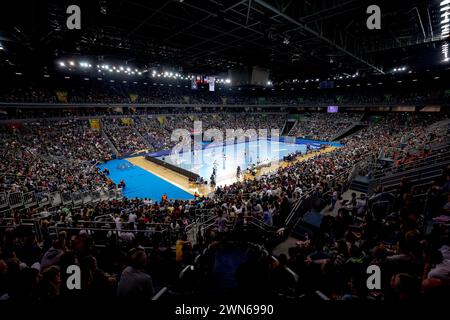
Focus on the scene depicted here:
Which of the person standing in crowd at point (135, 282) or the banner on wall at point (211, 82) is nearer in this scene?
the person standing in crowd at point (135, 282)

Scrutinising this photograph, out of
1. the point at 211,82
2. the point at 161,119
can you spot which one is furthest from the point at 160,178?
the point at 161,119

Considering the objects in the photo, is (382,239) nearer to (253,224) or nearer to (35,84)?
(253,224)

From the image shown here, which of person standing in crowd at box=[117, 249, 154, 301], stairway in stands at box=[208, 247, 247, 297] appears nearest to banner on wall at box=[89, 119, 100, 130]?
stairway in stands at box=[208, 247, 247, 297]

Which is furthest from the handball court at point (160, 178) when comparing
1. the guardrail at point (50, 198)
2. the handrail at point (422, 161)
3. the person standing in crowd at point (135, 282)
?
the person standing in crowd at point (135, 282)

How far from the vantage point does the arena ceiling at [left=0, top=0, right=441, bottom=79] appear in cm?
962

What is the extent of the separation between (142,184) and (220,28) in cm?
1477

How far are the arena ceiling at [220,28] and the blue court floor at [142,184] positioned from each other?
11115mm

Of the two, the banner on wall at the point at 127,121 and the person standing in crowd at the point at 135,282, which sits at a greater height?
the banner on wall at the point at 127,121

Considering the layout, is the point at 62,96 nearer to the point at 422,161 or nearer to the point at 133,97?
the point at 133,97

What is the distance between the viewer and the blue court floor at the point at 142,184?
18.2 metres

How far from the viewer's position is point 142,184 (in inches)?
817

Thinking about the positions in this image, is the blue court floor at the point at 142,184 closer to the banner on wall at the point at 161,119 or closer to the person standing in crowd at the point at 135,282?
the person standing in crowd at the point at 135,282
